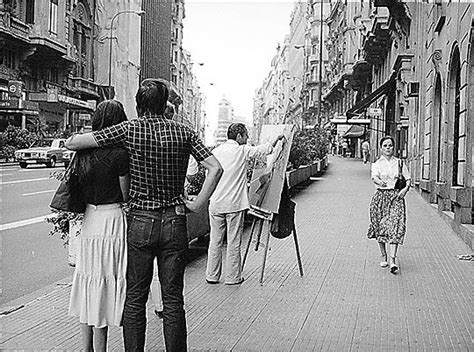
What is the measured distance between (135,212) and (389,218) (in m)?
5.66

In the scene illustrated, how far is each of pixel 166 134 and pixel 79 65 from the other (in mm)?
37255

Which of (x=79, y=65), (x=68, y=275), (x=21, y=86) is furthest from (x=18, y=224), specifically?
(x=21, y=86)

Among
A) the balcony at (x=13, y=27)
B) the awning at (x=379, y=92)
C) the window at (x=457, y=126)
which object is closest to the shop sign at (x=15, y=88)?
the balcony at (x=13, y=27)

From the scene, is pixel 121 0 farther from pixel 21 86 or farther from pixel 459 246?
pixel 459 246

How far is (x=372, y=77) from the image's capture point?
1955 inches

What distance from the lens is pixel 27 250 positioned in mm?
10953

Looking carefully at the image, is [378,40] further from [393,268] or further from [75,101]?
[393,268]

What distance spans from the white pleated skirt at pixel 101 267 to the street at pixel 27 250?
3.20 m

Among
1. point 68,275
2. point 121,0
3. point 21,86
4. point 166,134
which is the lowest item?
point 68,275

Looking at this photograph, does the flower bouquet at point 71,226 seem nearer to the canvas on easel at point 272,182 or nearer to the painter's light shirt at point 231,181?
the painter's light shirt at point 231,181

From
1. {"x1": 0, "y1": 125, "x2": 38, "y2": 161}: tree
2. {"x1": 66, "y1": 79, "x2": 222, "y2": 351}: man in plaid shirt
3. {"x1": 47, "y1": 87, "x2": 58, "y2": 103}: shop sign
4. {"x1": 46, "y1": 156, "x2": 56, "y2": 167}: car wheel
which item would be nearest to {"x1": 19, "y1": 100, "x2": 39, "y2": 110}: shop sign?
{"x1": 47, "y1": 87, "x2": 58, "y2": 103}: shop sign

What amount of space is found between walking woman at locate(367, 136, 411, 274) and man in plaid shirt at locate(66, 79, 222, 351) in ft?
17.4

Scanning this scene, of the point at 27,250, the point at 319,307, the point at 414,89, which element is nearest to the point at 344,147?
the point at 414,89

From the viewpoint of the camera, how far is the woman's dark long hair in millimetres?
4789
